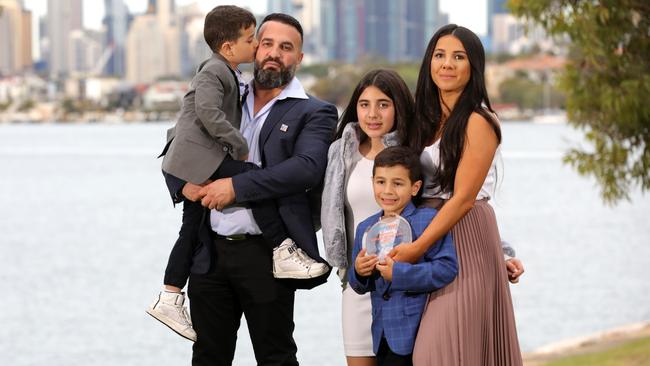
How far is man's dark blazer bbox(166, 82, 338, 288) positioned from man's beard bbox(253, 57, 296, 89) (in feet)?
0.24

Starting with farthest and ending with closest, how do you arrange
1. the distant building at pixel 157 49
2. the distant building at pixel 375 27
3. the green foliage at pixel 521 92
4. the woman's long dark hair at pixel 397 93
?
1. the distant building at pixel 375 27
2. the distant building at pixel 157 49
3. the green foliage at pixel 521 92
4. the woman's long dark hair at pixel 397 93

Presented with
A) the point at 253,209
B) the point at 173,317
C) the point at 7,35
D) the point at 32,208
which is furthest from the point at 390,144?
the point at 7,35

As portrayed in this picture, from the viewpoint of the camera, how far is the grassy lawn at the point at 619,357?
974cm

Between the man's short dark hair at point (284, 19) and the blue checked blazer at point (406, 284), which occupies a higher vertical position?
the man's short dark hair at point (284, 19)

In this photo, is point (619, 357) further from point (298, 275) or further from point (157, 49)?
point (157, 49)

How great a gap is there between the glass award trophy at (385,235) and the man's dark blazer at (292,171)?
0.48 m

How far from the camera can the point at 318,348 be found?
1962cm

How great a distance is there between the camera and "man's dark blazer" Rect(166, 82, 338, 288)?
14.7 feet

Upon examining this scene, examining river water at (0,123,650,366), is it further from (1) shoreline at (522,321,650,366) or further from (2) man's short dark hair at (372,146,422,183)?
(1) shoreline at (522,321,650,366)

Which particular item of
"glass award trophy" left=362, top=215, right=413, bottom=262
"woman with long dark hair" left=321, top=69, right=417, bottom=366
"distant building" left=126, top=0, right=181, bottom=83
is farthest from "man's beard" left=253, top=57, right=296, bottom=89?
"distant building" left=126, top=0, right=181, bottom=83

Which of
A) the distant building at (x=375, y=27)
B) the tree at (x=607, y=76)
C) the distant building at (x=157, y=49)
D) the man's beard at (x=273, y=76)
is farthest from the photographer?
the distant building at (x=375, y=27)

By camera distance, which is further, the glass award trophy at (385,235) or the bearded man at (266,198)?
the bearded man at (266,198)

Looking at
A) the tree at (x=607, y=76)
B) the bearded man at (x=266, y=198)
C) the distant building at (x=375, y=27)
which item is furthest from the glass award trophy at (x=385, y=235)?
the distant building at (x=375, y=27)

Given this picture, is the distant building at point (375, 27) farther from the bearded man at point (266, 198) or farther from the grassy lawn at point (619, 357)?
the bearded man at point (266, 198)
